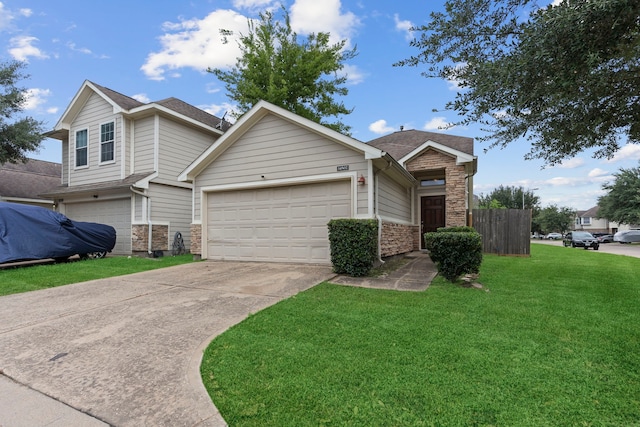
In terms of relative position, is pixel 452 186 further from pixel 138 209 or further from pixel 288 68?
pixel 138 209

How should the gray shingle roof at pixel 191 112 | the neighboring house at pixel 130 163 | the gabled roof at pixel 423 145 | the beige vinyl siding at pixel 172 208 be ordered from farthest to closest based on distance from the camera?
1. the gray shingle roof at pixel 191 112
2. the beige vinyl siding at pixel 172 208
3. the neighboring house at pixel 130 163
4. the gabled roof at pixel 423 145

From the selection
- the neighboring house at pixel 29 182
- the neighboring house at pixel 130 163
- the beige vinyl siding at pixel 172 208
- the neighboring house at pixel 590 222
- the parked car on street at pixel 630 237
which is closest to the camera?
the neighboring house at pixel 130 163

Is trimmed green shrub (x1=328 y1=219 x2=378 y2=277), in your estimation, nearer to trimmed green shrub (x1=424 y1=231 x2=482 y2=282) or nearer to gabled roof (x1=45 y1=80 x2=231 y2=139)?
trimmed green shrub (x1=424 y1=231 x2=482 y2=282)

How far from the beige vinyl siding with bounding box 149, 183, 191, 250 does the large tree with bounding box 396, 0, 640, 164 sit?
10557 mm

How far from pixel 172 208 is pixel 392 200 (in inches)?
347

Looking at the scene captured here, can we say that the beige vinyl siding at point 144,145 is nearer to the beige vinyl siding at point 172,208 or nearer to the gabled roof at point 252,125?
the beige vinyl siding at point 172,208

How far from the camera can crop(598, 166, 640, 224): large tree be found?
112 feet

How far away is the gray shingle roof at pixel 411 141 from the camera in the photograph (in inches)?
515

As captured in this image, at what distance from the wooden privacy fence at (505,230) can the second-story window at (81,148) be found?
1693 centimetres

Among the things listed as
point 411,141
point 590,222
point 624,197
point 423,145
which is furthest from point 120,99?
point 590,222

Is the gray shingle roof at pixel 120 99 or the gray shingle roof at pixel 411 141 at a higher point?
the gray shingle roof at pixel 120 99

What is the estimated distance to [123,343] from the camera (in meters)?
3.58

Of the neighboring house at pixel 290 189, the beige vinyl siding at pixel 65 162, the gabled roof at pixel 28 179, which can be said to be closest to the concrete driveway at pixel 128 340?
the neighboring house at pixel 290 189

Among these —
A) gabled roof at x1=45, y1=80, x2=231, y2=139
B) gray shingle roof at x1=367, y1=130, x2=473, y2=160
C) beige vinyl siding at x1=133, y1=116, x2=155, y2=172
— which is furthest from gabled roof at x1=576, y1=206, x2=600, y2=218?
beige vinyl siding at x1=133, y1=116, x2=155, y2=172
